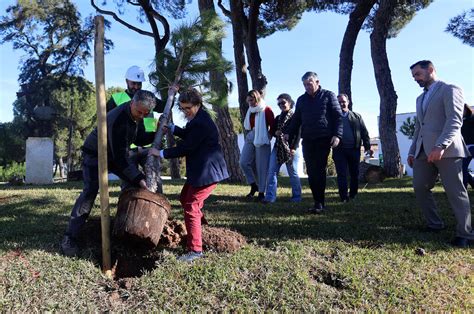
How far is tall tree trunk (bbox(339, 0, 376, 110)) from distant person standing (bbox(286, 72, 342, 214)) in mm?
7044

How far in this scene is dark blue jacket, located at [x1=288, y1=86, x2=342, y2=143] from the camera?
5168 mm

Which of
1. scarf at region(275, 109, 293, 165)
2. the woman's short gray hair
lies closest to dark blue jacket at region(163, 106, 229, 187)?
the woman's short gray hair

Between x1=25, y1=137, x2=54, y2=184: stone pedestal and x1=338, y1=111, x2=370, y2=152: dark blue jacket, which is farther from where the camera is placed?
x1=25, y1=137, x2=54, y2=184: stone pedestal

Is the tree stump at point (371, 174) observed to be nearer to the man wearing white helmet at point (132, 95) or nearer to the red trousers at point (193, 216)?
the man wearing white helmet at point (132, 95)

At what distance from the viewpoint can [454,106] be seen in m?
3.76

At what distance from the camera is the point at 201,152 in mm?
3607

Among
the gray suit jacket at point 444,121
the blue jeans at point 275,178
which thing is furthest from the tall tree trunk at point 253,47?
the gray suit jacket at point 444,121

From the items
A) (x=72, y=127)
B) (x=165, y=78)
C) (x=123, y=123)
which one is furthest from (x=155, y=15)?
(x=72, y=127)

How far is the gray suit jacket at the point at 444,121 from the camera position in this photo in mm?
3746

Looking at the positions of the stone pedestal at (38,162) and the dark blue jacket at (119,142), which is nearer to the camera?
the dark blue jacket at (119,142)

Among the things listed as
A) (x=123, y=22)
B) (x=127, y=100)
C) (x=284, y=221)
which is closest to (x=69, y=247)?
(x=127, y=100)

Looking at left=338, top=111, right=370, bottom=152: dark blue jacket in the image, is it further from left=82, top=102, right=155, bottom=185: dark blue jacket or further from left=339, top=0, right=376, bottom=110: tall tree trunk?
left=339, top=0, right=376, bottom=110: tall tree trunk

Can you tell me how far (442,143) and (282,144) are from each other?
266 centimetres

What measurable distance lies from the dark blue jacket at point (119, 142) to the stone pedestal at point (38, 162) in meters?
7.80
